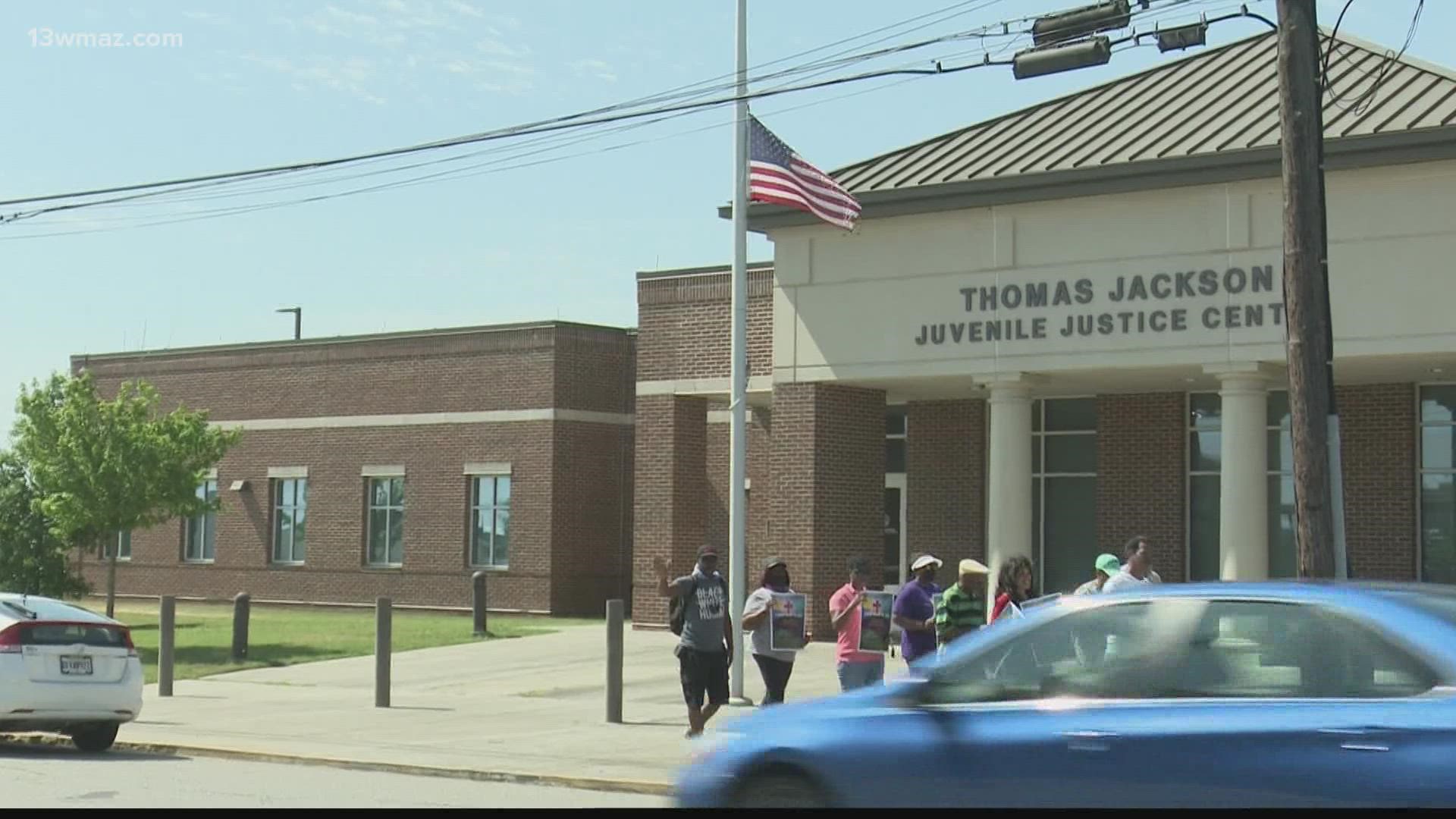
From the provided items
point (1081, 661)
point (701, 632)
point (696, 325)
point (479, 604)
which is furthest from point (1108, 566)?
point (479, 604)

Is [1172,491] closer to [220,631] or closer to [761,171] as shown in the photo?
[761,171]

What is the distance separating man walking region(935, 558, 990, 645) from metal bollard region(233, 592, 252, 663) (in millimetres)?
14018

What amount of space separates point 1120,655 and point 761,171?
12.5m

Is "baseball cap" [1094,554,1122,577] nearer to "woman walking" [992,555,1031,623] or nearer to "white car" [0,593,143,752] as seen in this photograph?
"woman walking" [992,555,1031,623]

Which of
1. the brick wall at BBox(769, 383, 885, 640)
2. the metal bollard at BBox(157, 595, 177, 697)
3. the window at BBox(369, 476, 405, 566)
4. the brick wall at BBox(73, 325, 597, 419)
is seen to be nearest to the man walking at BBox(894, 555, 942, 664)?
the metal bollard at BBox(157, 595, 177, 697)

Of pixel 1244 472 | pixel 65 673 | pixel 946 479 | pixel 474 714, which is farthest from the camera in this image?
pixel 946 479

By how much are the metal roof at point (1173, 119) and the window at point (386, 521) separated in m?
14.8

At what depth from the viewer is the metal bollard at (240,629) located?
82.2ft

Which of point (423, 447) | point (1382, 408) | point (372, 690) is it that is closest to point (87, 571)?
point (423, 447)

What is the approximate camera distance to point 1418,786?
655 cm

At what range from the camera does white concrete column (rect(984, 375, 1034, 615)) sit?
23812mm

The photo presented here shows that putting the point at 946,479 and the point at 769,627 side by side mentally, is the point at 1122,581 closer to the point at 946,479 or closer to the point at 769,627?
the point at 769,627

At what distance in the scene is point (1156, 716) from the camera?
24.1 feet

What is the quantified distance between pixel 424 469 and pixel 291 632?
6.83 metres
